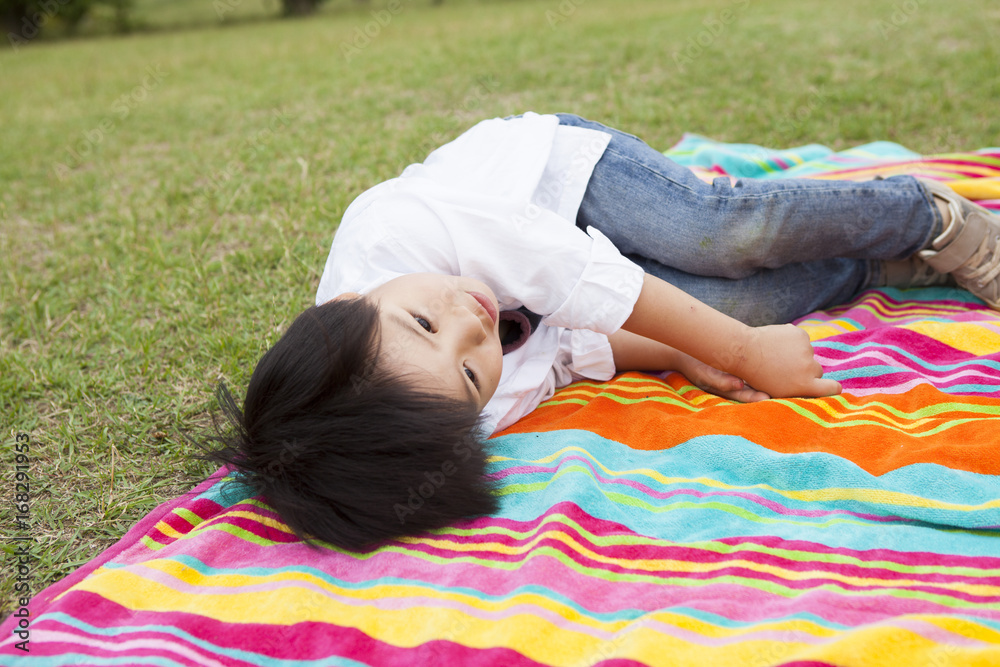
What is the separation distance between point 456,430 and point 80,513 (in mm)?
989

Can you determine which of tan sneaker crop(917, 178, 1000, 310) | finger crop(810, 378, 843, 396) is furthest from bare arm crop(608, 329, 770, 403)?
tan sneaker crop(917, 178, 1000, 310)

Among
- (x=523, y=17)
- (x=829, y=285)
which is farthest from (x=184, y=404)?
(x=523, y=17)

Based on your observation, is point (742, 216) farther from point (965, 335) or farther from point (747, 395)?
Result: point (965, 335)

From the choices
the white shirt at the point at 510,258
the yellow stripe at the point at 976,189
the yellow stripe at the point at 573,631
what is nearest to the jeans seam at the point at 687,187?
the white shirt at the point at 510,258

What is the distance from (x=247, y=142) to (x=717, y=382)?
3595 millimetres

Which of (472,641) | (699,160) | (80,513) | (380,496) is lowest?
(80,513)

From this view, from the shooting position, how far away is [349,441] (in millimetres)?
1340

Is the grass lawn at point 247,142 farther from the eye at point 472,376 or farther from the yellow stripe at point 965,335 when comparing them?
the yellow stripe at point 965,335

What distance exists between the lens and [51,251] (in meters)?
3.22

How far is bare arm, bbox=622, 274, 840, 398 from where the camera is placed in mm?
1687

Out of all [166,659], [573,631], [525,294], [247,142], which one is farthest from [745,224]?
[247,142]

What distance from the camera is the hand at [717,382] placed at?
1851mm

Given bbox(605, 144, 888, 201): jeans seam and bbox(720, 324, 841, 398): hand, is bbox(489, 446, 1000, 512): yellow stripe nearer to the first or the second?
bbox(720, 324, 841, 398): hand

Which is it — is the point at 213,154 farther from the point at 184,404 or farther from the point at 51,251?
the point at 184,404
